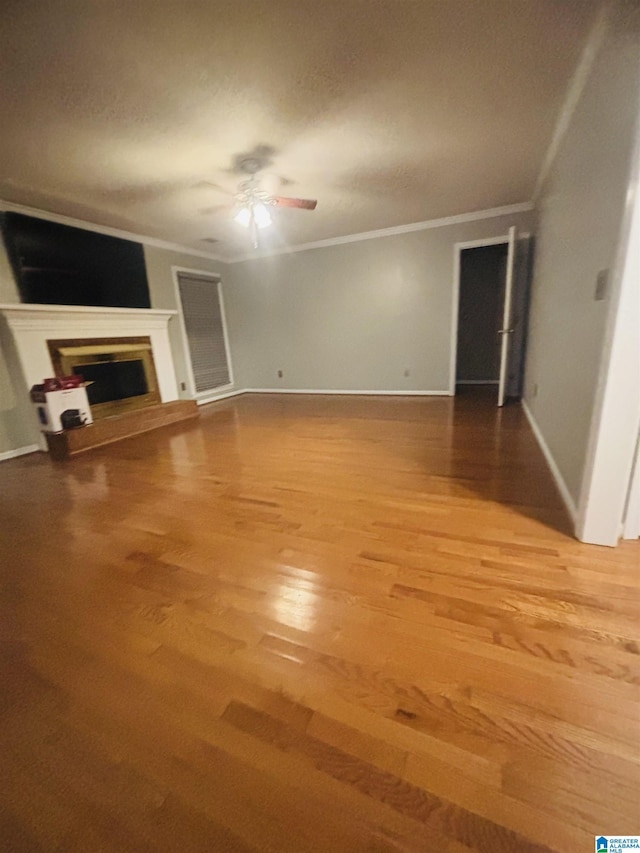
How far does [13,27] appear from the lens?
146 centimetres

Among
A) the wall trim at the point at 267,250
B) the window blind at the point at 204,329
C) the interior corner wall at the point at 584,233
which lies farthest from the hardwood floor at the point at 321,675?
the window blind at the point at 204,329

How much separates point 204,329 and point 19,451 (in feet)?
10.6

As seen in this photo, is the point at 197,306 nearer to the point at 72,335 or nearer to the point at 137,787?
the point at 72,335

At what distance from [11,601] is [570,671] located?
222 cm

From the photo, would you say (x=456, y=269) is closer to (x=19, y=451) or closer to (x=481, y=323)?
(x=481, y=323)

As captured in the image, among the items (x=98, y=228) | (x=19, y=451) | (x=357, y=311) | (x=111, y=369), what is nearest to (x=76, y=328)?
(x=111, y=369)

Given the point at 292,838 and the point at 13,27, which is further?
the point at 13,27

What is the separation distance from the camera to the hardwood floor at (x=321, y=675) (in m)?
0.77

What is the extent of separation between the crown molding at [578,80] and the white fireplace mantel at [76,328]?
4537 mm

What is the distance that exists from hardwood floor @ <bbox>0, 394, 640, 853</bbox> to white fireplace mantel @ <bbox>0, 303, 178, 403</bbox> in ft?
6.78

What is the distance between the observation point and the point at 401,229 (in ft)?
15.7

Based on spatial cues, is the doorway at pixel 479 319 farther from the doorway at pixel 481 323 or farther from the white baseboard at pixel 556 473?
the white baseboard at pixel 556 473

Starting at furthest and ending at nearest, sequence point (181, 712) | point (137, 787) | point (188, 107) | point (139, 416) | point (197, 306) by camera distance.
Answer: point (197, 306)
point (139, 416)
point (188, 107)
point (181, 712)
point (137, 787)

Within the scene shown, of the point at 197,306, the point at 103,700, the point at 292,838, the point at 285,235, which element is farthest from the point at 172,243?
the point at 292,838
